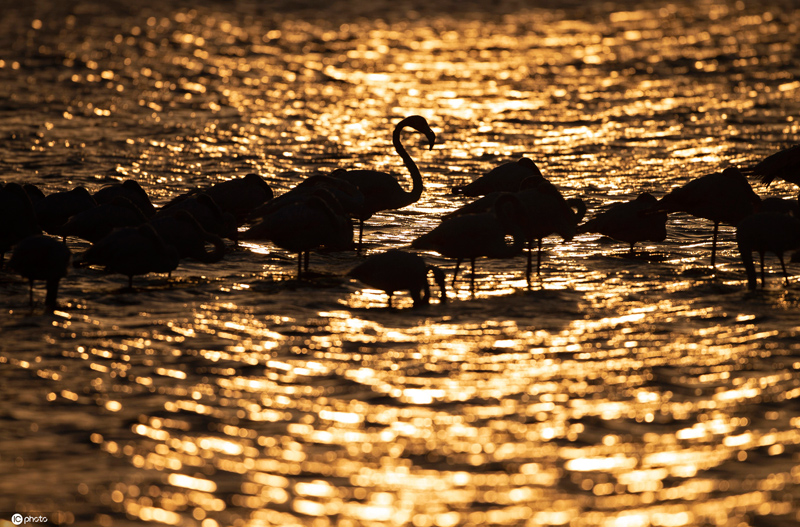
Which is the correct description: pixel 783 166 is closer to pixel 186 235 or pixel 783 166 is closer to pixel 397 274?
pixel 397 274

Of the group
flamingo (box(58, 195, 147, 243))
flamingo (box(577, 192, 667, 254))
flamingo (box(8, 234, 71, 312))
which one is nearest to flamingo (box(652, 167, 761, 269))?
flamingo (box(577, 192, 667, 254))

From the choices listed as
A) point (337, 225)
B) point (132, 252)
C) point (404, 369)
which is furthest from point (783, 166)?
point (132, 252)

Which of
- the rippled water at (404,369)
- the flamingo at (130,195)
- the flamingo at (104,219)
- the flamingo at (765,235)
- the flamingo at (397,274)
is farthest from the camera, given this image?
the flamingo at (130,195)

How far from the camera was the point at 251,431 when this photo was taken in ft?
28.3

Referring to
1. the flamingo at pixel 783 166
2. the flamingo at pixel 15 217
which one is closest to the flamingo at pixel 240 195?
the flamingo at pixel 15 217

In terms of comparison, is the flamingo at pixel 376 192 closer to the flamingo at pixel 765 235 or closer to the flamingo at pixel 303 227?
the flamingo at pixel 303 227

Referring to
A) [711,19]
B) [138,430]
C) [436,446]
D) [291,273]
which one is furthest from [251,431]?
[711,19]

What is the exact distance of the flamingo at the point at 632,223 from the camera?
14109mm

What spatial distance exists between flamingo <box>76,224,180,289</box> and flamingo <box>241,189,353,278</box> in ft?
4.42

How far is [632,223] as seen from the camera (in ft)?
46.3

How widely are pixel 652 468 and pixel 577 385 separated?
5.44ft

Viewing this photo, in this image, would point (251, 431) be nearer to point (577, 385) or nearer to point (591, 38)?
point (577, 385)

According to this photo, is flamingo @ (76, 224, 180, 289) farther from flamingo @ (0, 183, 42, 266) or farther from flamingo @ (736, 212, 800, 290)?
flamingo @ (736, 212, 800, 290)

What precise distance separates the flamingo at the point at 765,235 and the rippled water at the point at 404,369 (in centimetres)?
43
